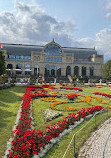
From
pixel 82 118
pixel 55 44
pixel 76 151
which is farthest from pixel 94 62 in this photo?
pixel 76 151

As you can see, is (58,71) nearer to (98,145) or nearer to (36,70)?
(36,70)

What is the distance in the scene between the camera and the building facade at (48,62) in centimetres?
6294

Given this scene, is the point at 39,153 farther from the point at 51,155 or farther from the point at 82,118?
the point at 82,118

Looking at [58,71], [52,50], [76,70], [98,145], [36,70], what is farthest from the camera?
[76,70]

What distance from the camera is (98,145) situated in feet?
24.7

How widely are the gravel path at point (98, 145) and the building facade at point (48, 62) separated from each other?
5499cm

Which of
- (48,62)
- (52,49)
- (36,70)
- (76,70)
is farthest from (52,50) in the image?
(76,70)

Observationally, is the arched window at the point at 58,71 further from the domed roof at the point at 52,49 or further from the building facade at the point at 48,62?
the domed roof at the point at 52,49

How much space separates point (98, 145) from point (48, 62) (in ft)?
192

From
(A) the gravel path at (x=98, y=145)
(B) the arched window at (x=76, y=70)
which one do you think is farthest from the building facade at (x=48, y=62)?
(A) the gravel path at (x=98, y=145)

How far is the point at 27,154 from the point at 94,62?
227ft

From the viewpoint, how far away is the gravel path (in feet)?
21.9

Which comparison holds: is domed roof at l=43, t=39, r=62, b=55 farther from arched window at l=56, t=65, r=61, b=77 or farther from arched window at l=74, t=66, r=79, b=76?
arched window at l=74, t=66, r=79, b=76

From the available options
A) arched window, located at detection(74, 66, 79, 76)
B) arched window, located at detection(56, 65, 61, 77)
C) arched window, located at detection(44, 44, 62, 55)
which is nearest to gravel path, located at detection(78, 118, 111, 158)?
arched window, located at detection(56, 65, 61, 77)
